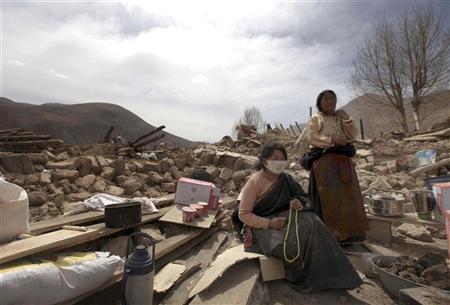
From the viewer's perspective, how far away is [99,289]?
2.30 metres

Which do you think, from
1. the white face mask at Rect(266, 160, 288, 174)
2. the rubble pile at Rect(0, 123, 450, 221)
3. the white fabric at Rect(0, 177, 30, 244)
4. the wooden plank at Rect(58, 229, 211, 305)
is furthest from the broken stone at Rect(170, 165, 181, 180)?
the white fabric at Rect(0, 177, 30, 244)

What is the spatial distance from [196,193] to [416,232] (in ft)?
10.3

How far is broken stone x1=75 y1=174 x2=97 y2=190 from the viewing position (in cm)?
590

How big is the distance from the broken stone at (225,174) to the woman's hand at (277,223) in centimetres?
440

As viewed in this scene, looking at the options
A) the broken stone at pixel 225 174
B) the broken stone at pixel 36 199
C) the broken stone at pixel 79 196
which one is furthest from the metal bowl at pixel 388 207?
the broken stone at pixel 36 199

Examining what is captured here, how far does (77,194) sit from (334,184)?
4.29 metres

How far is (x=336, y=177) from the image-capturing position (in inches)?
139

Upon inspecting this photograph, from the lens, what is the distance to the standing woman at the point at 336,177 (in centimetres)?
350

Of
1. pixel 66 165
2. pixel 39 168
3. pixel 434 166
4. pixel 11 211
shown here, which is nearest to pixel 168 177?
pixel 66 165

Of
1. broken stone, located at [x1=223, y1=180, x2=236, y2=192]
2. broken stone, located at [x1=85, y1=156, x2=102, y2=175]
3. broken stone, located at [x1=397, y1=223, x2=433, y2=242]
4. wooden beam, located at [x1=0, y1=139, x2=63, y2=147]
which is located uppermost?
wooden beam, located at [x1=0, y1=139, x2=63, y2=147]

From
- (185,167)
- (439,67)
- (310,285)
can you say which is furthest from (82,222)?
(439,67)

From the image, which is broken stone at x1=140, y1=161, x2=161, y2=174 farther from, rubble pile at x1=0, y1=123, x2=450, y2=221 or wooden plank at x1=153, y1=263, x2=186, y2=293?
wooden plank at x1=153, y1=263, x2=186, y2=293

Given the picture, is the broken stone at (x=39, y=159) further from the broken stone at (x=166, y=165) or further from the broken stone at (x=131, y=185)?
the broken stone at (x=166, y=165)

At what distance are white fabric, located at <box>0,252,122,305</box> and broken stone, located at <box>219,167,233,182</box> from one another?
16.3 feet
